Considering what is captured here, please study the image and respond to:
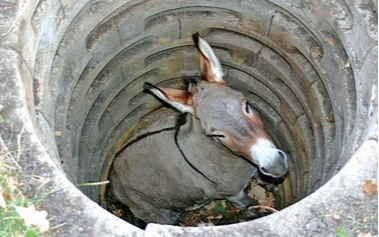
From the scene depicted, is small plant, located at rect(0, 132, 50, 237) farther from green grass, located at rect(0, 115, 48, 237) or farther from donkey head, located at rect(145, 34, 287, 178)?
donkey head, located at rect(145, 34, 287, 178)

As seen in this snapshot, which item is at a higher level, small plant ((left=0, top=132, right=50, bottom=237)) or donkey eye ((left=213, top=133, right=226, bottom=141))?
donkey eye ((left=213, top=133, right=226, bottom=141))

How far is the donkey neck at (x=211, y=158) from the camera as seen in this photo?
16.6ft

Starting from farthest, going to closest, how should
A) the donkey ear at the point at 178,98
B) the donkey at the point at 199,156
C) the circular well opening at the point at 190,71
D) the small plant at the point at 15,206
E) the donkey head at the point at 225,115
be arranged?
the donkey ear at the point at 178,98 → the donkey at the point at 199,156 → the donkey head at the point at 225,115 → the circular well opening at the point at 190,71 → the small plant at the point at 15,206

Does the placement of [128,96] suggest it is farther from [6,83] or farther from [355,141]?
[355,141]

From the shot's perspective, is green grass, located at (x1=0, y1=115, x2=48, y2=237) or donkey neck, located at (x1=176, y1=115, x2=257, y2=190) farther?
donkey neck, located at (x1=176, y1=115, x2=257, y2=190)

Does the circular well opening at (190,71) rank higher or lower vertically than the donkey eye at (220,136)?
higher

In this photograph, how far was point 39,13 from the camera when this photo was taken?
12.7ft

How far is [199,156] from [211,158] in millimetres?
126

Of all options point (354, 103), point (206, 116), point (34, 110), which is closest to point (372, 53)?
point (354, 103)

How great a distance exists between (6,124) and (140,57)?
2.50 metres

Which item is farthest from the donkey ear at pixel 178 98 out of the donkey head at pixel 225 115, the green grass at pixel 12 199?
→ the green grass at pixel 12 199

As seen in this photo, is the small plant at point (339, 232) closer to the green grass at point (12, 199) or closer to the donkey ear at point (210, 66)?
the green grass at point (12, 199)

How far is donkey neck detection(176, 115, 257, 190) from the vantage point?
16.6 ft

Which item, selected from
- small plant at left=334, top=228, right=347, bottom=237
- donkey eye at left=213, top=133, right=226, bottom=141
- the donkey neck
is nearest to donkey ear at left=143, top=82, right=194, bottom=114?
the donkey neck
